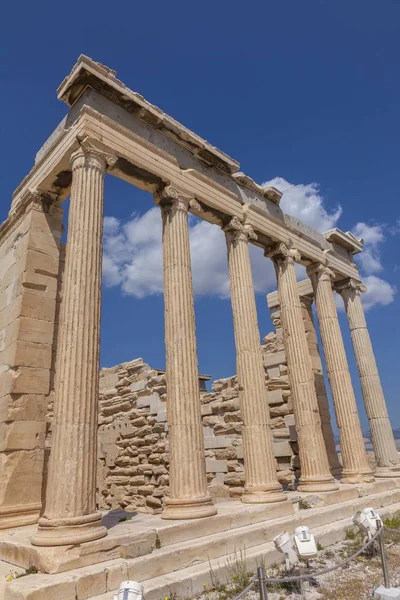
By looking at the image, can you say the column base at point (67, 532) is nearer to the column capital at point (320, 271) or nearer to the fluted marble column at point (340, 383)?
the fluted marble column at point (340, 383)

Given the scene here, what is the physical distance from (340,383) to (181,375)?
24.4 feet

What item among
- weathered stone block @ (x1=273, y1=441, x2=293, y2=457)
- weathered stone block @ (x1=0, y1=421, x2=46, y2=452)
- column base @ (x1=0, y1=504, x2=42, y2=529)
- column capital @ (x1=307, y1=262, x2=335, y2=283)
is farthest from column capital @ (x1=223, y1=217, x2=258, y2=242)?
column base @ (x1=0, y1=504, x2=42, y2=529)

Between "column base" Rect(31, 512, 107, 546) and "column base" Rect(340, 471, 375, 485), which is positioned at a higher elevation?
"column base" Rect(340, 471, 375, 485)

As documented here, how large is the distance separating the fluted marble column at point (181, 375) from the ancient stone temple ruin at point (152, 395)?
0.10ft

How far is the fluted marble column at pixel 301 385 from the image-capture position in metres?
12.1

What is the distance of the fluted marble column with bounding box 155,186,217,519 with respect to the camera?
846cm

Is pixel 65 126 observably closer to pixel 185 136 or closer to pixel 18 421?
pixel 185 136

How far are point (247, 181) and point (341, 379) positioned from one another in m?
7.21

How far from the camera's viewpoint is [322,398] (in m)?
16.8

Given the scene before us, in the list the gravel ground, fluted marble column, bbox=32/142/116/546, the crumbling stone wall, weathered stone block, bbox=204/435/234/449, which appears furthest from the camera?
weathered stone block, bbox=204/435/234/449

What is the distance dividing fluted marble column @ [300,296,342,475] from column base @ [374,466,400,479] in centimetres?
135

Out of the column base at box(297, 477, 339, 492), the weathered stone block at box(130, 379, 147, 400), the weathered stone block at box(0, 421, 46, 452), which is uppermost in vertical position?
the weathered stone block at box(130, 379, 147, 400)

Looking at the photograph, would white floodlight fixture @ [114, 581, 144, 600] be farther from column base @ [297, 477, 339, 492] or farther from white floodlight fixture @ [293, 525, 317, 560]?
column base @ [297, 477, 339, 492]

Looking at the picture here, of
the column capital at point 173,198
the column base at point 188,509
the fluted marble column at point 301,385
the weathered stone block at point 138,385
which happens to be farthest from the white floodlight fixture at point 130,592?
the weathered stone block at point 138,385
